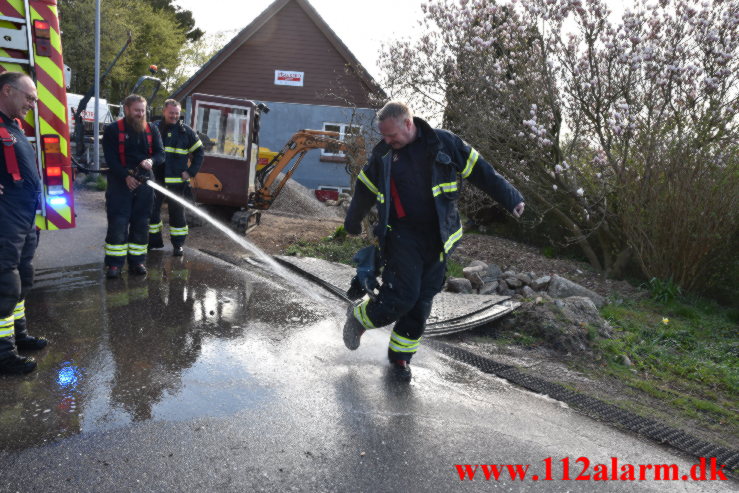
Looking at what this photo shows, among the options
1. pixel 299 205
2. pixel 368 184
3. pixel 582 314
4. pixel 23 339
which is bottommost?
pixel 299 205

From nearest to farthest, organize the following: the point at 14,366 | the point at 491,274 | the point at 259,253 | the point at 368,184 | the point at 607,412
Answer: the point at 14,366, the point at 607,412, the point at 368,184, the point at 491,274, the point at 259,253

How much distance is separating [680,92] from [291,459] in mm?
7834

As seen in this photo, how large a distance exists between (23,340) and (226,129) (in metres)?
8.00

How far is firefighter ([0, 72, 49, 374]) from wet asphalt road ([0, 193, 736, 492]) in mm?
255

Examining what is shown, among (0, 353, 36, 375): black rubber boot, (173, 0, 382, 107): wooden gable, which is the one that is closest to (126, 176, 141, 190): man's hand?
(0, 353, 36, 375): black rubber boot

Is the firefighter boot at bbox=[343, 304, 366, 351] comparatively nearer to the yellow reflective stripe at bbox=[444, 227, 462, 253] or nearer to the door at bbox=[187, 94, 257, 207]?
the yellow reflective stripe at bbox=[444, 227, 462, 253]

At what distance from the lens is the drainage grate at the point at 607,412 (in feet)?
11.5

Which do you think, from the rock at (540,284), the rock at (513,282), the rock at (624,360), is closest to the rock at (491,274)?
the rock at (513,282)

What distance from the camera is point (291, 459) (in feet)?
9.52

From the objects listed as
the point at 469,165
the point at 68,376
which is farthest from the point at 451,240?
the point at 68,376

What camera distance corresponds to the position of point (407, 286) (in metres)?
4.06

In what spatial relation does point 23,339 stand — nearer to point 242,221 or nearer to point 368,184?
point 368,184

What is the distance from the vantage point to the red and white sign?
2256 centimetres

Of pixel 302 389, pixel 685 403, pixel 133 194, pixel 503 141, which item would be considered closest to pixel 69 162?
pixel 133 194
